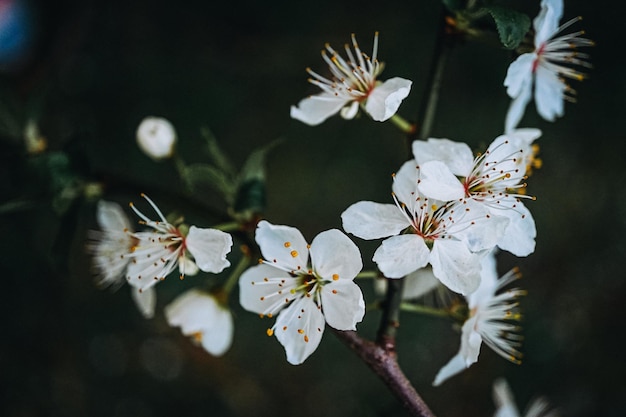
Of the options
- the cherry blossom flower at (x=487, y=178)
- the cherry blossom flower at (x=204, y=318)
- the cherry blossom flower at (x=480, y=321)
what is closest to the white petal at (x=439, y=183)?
the cherry blossom flower at (x=487, y=178)

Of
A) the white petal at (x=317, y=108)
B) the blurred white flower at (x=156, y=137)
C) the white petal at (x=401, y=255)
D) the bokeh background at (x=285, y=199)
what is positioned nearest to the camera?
the white petal at (x=401, y=255)

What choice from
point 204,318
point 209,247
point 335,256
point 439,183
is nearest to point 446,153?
point 439,183

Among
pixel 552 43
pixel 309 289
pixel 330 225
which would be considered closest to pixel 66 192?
pixel 309 289

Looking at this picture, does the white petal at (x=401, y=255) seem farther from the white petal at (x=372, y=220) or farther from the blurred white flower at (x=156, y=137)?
the blurred white flower at (x=156, y=137)

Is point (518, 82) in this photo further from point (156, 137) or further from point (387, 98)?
point (156, 137)

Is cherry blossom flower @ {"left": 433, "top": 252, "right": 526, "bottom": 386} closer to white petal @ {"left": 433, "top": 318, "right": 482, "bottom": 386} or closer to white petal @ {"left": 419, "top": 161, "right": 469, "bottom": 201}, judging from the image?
white petal @ {"left": 433, "top": 318, "right": 482, "bottom": 386}
